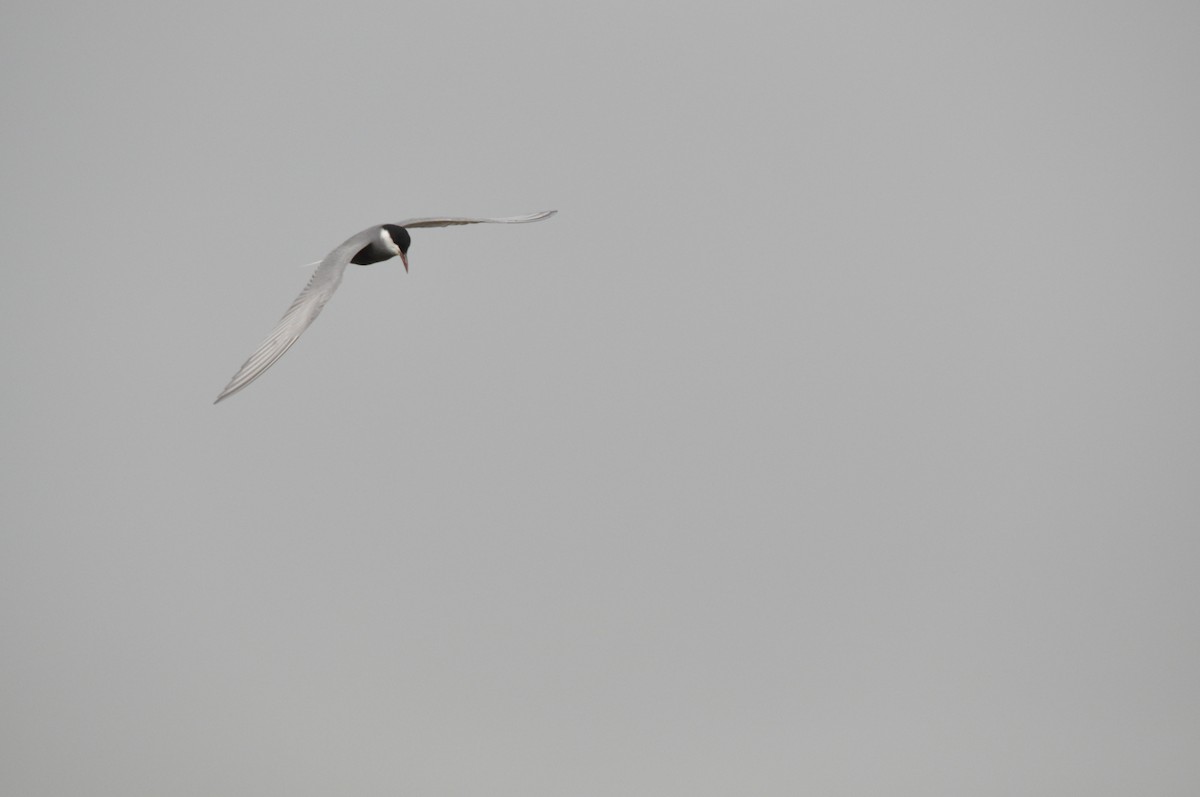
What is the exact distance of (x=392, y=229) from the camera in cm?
1352

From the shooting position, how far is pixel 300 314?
1073 centimetres

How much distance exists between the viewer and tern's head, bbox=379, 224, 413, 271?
13.4 meters

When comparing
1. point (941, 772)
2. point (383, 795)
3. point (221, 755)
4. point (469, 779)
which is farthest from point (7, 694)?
point (941, 772)

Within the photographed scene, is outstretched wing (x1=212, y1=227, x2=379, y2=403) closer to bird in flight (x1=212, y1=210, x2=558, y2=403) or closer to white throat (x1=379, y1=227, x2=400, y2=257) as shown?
bird in flight (x1=212, y1=210, x2=558, y2=403)

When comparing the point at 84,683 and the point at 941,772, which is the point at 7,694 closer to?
the point at 84,683

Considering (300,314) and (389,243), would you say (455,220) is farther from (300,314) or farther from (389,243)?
(300,314)

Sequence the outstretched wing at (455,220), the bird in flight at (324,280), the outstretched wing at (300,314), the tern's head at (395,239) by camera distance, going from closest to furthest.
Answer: the outstretched wing at (300,314), the bird in flight at (324,280), the tern's head at (395,239), the outstretched wing at (455,220)

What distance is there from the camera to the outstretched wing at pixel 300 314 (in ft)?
30.6

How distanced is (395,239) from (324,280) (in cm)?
199

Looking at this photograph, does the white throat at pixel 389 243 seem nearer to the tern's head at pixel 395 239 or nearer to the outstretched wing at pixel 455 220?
the tern's head at pixel 395 239

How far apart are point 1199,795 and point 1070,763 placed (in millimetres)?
25578

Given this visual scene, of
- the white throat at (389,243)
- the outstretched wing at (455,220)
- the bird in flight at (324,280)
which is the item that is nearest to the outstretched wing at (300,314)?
the bird in flight at (324,280)

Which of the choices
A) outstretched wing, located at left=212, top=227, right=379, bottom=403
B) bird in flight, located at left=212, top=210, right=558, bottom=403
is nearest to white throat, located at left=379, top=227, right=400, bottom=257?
bird in flight, located at left=212, top=210, right=558, bottom=403

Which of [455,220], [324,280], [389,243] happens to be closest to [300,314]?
[324,280]
